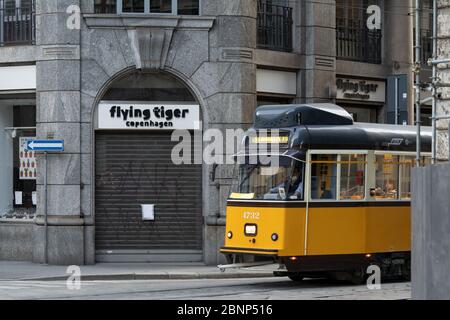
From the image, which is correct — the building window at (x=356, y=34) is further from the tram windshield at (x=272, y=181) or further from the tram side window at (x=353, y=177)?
Result: the tram windshield at (x=272, y=181)

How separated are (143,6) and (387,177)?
8.21 meters

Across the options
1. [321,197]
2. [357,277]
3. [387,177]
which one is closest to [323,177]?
[321,197]

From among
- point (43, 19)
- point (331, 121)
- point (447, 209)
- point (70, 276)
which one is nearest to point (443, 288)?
point (447, 209)

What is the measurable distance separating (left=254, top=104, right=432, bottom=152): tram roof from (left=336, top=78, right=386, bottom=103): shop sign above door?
7.79 m

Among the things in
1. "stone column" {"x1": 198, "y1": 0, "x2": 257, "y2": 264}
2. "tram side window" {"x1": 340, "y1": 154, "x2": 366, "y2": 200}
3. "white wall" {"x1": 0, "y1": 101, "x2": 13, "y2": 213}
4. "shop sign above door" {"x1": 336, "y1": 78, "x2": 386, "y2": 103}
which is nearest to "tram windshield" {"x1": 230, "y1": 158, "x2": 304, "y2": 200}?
"tram side window" {"x1": 340, "y1": 154, "x2": 366, "y2": 200}

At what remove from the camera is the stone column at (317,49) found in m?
27.0

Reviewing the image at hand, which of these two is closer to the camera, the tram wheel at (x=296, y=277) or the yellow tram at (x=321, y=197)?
the yellow tram at (x=321, y=197)

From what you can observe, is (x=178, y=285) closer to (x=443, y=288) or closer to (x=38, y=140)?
(x=38, y=140)

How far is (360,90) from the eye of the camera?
95.0 ft

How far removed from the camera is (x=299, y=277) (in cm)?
2106

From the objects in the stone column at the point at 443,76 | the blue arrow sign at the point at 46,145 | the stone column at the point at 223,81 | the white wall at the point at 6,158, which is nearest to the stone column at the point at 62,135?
the blue arrow sign at the point at 46,145

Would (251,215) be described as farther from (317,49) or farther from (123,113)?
(317,49)

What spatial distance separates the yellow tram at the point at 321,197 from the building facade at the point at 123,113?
5.11 metres
